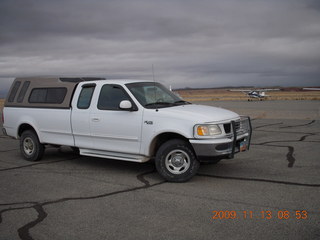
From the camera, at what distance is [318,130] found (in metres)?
13.2

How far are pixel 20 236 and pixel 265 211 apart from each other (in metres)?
3.10

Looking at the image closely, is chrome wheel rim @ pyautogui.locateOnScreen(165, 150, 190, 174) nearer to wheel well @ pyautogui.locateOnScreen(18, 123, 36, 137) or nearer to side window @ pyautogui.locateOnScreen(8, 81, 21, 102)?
wheel well @ pyautogui.locateOnScreen(18, 123, 36, 137)

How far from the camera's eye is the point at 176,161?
256 inches

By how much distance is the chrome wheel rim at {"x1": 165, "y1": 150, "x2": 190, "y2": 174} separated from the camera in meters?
6.44

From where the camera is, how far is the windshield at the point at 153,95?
277 inches

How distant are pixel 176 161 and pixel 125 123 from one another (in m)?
1.25

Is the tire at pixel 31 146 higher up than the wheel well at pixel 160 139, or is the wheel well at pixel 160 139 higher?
the wheel well at pixel 160 139

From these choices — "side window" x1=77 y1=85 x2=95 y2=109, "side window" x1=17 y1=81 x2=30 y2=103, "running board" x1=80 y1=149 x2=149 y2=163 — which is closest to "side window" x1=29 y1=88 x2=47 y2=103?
"side window" x1=17 y1=81 x2=30 y2=103

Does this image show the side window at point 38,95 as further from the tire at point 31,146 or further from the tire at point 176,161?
the tire at point 176,161

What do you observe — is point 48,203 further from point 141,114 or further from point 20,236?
point 141,114

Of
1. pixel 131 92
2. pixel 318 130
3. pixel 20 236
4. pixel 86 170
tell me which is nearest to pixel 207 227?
pixel 20 236

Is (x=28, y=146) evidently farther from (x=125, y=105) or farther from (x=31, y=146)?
(x=125, y=105)
